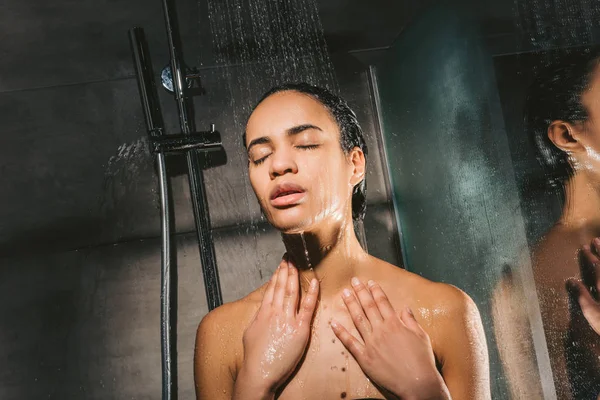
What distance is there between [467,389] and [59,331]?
4.74 feet

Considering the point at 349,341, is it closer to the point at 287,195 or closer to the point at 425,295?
the point at 425,295

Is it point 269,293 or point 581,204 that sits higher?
point 581,204

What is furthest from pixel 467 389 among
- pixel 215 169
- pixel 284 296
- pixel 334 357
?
pixel 215 169

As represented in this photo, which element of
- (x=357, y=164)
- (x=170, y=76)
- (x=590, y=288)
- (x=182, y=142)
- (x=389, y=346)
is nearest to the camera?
(x=590, y=288)

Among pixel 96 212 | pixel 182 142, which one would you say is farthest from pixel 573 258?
pixel 96 212

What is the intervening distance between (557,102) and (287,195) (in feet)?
2.43

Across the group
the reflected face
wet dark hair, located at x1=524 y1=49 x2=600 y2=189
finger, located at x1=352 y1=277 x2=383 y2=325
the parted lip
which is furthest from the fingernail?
the parted lip

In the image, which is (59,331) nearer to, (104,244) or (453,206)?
(104,244)

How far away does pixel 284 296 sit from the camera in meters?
1.52

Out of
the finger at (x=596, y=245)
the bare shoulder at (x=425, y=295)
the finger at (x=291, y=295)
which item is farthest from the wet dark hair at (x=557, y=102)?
the finger at (x=291, y=295)

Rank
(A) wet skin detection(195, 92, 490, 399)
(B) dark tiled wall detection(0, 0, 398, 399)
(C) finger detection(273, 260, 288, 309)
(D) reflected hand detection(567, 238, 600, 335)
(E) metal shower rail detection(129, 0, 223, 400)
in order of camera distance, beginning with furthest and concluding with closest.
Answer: (B) dark tiled wall detection(0, 0, 398, 399), (E) metal shower rail detection(129, 0, 223, 400), (C) finger detection(273, 260, 288, 309), (A) wet skin detection(195, 92, 490, 399), (D) reflected hand detection(567, 238, 600, 335)

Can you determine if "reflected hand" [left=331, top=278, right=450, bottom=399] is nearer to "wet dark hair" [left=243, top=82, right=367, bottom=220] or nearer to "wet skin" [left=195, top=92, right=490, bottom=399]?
"wet skin" [left=195, top=92, right=490, bottom=399]

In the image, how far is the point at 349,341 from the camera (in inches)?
56.6

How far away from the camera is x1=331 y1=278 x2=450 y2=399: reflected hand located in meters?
1.34
